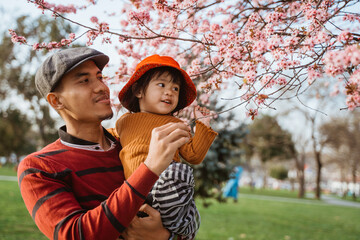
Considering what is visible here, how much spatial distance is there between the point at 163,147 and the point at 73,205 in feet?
1.56

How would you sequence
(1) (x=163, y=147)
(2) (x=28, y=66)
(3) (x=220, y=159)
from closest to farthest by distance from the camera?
(1) (x=163, y=147) < (3) (x=220, y=159) < (2) (x=28, y=66)

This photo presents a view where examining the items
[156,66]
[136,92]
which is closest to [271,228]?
[136,92]

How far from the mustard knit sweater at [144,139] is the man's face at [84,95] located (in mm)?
214

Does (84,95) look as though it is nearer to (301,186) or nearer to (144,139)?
(144,139)

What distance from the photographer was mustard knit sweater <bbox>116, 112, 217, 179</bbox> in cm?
167

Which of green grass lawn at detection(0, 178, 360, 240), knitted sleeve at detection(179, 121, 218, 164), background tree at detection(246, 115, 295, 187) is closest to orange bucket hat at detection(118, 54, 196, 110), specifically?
knitted sleeve at detection(179, 121, 218, 164)

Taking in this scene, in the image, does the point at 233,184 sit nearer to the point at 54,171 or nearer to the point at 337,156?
the point at 54,171

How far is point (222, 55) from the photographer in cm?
260

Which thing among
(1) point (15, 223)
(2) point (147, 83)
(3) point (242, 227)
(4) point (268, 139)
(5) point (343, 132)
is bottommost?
(1) point (15, 223)

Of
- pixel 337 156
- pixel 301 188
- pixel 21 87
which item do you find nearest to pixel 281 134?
pixel 301 188

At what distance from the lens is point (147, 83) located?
1937 mm

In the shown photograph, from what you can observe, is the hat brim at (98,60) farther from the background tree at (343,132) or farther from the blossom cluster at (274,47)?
the background tree at (343,132)

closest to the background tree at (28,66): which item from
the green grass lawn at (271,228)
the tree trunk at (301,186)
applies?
the green grass lawn at (271,228)

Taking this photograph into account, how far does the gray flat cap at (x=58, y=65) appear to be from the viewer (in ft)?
4.99
